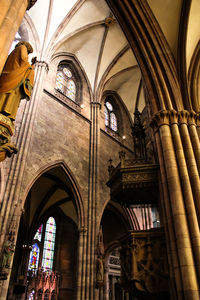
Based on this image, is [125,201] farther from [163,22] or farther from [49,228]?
[49,228]

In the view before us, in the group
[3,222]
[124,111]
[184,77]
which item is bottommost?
[3,222]

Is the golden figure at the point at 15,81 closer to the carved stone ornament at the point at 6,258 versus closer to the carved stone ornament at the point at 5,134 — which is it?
the carved stone ornament at the point at 5,134

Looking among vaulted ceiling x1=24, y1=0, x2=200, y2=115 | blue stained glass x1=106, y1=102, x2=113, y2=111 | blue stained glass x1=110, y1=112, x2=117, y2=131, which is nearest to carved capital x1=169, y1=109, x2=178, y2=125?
vaulted ceiling x1=24, y1=0, x2=200, y2=115

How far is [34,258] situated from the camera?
14.2 meters

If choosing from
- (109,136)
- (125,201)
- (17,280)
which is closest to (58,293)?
(17,280)

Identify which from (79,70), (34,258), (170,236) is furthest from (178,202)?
(34,258)

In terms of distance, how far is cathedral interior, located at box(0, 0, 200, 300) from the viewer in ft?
16.5

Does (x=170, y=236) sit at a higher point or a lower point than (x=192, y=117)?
lower

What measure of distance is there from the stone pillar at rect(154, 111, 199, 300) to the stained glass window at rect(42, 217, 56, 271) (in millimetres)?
11385

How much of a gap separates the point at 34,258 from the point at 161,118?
11.4 meters

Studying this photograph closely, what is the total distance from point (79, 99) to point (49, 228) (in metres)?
7.95

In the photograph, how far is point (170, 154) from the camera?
5883 millimetres

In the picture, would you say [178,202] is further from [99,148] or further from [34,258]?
[34,258]

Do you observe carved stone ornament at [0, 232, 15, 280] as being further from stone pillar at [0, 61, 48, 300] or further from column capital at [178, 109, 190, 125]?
column capital at [178, 109, 190, 125]
